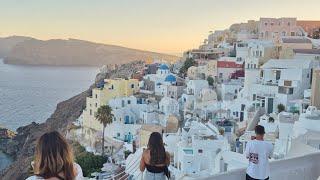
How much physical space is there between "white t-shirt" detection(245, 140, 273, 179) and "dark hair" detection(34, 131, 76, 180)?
176cm

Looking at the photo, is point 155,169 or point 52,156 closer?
point 52,156

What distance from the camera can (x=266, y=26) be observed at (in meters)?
35.6

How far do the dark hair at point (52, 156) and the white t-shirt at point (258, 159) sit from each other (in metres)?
1.76

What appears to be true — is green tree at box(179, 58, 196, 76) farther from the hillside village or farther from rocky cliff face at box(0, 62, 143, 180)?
rocky cliff face at box(0, 62, 143, 180)

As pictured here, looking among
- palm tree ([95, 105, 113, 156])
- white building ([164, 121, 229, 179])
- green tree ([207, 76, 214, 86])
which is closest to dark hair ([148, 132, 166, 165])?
white building ([164, 121, 229, 179])

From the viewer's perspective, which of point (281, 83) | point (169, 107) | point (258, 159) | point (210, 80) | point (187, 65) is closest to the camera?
point (258, 159)

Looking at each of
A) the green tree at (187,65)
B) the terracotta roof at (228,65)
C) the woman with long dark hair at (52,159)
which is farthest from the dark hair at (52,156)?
the green tree at (187,65)

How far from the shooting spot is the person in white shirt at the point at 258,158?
12.6 feet

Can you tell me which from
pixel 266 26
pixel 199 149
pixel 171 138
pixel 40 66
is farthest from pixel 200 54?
pixel 40 66

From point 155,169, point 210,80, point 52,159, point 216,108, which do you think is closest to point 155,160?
point 155,169

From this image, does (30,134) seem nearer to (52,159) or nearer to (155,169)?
(155,169)

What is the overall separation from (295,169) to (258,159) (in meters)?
0.53

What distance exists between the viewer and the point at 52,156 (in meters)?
Answer: 2.61

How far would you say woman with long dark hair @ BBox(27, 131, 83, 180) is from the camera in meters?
2.61
